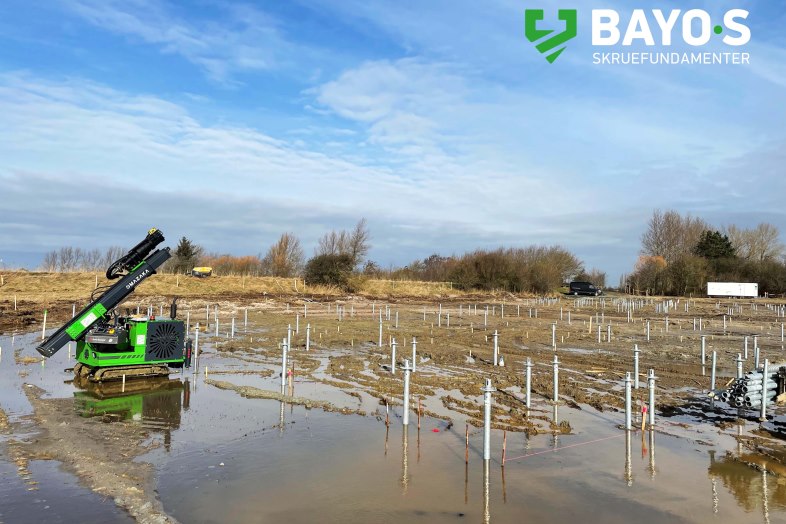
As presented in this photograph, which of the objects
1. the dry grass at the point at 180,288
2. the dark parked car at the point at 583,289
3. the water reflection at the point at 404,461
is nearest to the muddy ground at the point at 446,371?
the water reflection at the point at 404,461

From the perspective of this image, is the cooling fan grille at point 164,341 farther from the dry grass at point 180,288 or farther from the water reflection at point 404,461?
the dry grass at point 180,288

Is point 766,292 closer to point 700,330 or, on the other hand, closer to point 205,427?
point 700,330

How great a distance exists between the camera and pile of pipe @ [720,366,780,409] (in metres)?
10.3

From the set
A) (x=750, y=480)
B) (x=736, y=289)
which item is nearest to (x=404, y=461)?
(x=750, y=480)

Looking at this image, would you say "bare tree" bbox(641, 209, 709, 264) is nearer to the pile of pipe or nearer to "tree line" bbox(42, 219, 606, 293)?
"tree line" bbox(42, 219, 606, 293)

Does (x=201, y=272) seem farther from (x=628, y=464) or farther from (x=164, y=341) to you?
(x=628, y=464)

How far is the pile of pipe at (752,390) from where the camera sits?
10344 mm

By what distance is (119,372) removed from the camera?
13.2 m

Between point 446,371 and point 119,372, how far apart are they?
8.58 metres

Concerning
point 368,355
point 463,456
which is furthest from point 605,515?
point 368,355

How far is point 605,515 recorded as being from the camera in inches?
249

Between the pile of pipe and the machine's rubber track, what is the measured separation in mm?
12770

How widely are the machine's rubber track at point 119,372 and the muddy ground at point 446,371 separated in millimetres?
1416

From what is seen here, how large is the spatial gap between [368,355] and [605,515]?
1282 cm
